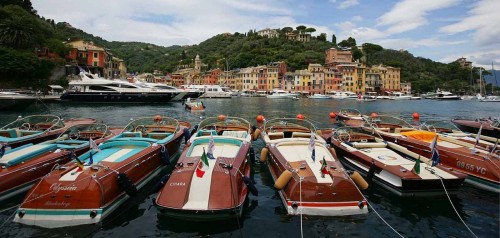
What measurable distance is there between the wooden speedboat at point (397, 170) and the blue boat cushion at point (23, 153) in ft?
42.7

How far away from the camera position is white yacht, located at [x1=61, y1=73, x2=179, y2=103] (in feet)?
199

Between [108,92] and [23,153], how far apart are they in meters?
51.9

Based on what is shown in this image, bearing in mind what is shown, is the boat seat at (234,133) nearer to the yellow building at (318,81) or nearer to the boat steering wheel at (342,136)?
the boat steering wheel at (342,136)

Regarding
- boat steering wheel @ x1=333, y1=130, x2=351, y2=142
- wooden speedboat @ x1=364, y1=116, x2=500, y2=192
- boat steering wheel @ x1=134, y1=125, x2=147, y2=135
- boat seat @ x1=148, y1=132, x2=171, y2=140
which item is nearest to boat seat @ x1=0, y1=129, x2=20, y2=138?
boat steering wheel @ x1=134, y1=125, x2=147, y2=135

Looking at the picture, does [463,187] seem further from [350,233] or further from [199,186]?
[199,186]

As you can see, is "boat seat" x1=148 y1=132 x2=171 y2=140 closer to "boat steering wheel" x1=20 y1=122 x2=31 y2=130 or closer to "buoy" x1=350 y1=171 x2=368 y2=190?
"boat steering wheel" x1=20 y1=122 x2=31 y2=130

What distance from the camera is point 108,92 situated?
60344mm

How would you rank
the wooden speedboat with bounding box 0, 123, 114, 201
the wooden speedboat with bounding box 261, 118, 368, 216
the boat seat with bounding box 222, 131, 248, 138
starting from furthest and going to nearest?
the boat seat with bounding box 222, 131, 248, 138, the wooden speedboat with bounding box 0, 123, 114, 201, the wooden speedboat with bounding box 261, 118, 368, 216

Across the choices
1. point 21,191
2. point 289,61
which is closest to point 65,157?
point 21,191

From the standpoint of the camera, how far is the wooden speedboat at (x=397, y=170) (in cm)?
1082


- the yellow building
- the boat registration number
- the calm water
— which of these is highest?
the yellow building

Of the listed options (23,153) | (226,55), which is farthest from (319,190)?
(226,55)

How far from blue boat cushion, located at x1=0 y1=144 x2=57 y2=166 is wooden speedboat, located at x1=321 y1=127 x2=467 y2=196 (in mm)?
13019

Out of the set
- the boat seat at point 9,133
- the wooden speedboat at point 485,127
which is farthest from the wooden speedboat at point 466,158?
the boat seat at point 9,133
